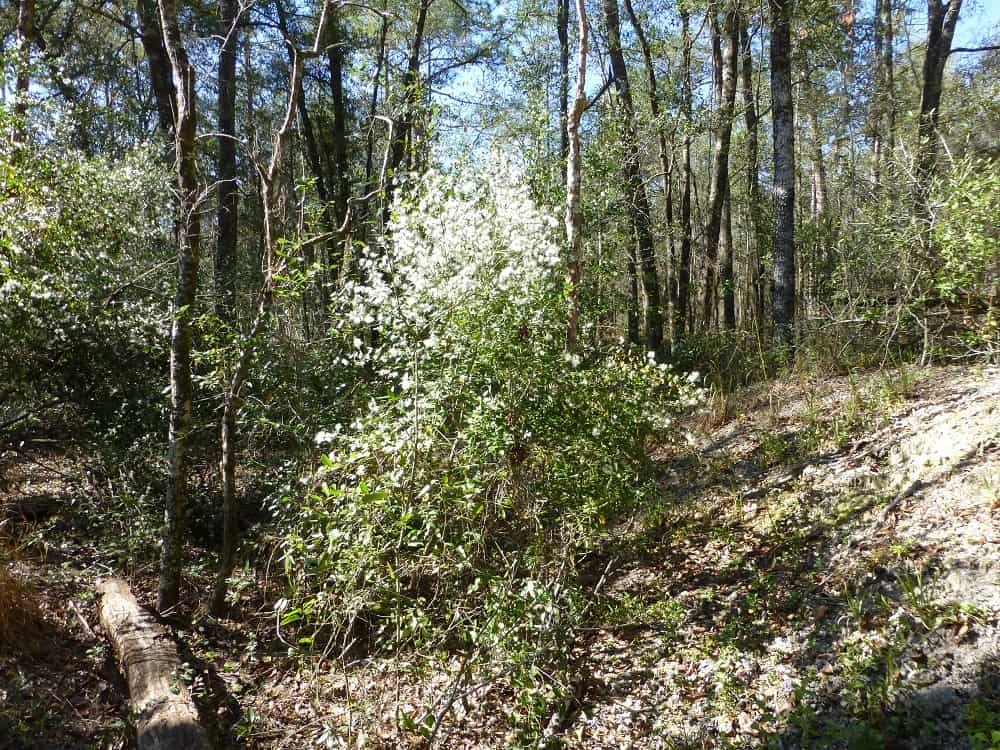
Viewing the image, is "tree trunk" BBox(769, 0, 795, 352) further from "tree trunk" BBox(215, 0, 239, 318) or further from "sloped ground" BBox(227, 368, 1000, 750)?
"tree trunk" BBox(215, 0, 239, 318)

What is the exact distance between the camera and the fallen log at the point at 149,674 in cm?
381

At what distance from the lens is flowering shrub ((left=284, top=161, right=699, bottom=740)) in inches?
150

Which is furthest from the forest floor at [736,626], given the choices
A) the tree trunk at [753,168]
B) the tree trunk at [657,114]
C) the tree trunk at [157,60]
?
the tree trunk at [753,168]

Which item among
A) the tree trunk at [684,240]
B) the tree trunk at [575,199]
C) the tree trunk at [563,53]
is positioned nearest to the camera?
the tree trunk at [575,199]

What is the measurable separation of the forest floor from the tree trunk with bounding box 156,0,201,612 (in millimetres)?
832

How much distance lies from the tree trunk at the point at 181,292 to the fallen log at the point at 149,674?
0.37 meters

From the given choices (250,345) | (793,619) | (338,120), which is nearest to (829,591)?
(793,619)

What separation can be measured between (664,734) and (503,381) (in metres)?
2.41

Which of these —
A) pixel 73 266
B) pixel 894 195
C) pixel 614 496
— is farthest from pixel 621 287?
pixel 73 266

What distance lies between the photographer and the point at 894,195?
273 inches

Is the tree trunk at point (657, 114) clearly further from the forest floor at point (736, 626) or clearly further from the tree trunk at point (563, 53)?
the forest floor at point (736, 626)

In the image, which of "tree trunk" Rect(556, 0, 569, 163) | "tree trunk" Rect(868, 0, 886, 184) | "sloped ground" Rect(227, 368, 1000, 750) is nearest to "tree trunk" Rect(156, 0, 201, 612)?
"sloped ground" Rect(227, 368, 1000, 750)

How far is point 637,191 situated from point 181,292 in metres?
7.05

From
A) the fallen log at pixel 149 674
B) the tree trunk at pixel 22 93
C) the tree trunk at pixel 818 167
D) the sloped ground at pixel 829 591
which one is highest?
the tree trunk at pixel 818 167
